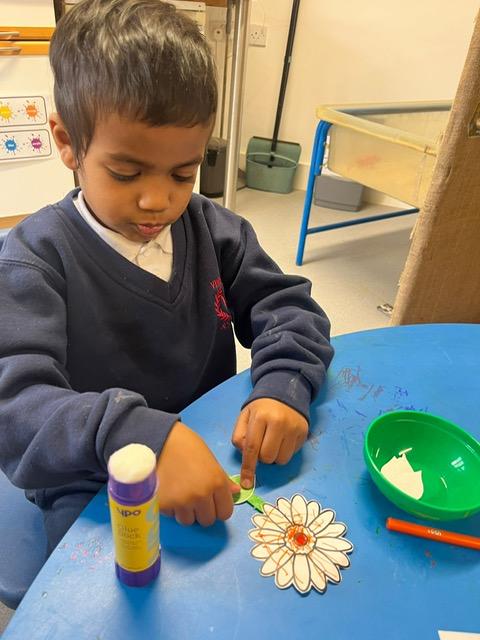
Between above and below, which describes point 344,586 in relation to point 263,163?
above

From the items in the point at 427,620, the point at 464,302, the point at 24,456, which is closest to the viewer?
the point at 427,620

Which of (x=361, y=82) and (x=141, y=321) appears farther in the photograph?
(x=361, y=82)

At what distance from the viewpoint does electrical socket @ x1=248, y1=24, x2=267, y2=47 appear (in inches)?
113

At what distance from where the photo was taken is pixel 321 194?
300 cm

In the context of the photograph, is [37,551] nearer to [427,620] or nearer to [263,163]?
[427,620]

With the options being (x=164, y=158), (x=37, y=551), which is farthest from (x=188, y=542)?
(x=164, y=158)

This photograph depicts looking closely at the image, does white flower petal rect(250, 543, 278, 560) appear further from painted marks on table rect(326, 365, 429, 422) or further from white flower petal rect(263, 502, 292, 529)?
painted marks on table rect(326, 365, 429, 422)

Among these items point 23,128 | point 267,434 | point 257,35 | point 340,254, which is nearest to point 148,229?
point 267,434

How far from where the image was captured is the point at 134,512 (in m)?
0.35

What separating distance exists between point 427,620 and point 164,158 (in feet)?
1.64

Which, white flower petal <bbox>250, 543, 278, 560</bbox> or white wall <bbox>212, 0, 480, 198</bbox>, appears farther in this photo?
white wall <bbox>212, 0, 480, 198</bbox>

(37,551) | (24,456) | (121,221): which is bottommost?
(37,551)

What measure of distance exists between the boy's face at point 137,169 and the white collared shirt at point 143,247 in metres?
0.02

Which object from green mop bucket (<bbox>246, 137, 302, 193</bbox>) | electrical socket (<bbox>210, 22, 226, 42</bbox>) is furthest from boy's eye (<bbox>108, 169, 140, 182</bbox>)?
green mop bucket (<bbox>246, 137, 302, 193</bbox>)
